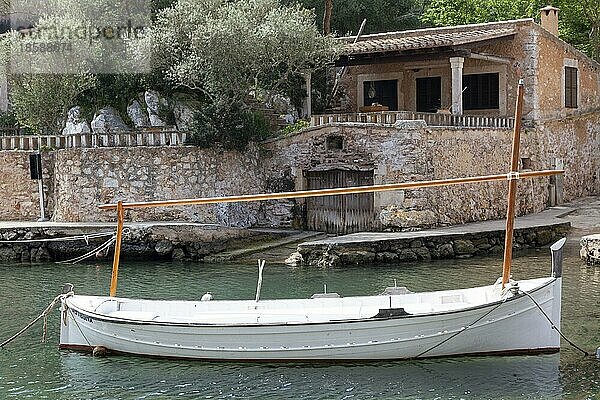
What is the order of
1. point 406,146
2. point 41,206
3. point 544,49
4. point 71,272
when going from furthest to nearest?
1. point 544,49
2. point 41,206
3. point 406,146
4. point 71,272

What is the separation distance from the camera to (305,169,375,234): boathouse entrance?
86.4ft

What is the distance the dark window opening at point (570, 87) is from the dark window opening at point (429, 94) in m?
5.09

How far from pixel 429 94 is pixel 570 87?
18.6ft

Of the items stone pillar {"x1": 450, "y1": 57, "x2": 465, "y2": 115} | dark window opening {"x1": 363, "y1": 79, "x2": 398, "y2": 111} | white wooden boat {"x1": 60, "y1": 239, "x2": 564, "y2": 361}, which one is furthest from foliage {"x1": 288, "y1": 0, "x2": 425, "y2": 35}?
white wooden boat {"x1": 60, "y1": 239, "x2": 564, "y2": 361}

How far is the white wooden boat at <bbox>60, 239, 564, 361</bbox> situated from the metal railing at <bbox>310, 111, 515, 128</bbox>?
39.5 feet

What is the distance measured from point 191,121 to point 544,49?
500 inches

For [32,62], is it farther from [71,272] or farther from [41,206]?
[71,272]

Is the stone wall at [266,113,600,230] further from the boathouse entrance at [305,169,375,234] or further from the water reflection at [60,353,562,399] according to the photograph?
the water reflection at [60,353,562,399]

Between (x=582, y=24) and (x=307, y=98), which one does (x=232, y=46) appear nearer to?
(x=307, y=98)

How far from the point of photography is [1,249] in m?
25.7

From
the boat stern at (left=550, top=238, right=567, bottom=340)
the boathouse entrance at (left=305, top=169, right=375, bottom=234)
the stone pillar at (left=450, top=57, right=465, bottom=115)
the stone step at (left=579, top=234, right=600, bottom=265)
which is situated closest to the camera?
the boat stern at (left=550, top=238, right=567, bottom=340)

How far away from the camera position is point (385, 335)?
44.7ft

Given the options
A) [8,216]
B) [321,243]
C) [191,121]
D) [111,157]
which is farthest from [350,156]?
[8,216]

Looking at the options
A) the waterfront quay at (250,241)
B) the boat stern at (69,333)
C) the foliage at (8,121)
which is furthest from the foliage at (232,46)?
the boat stern at (69,333)
